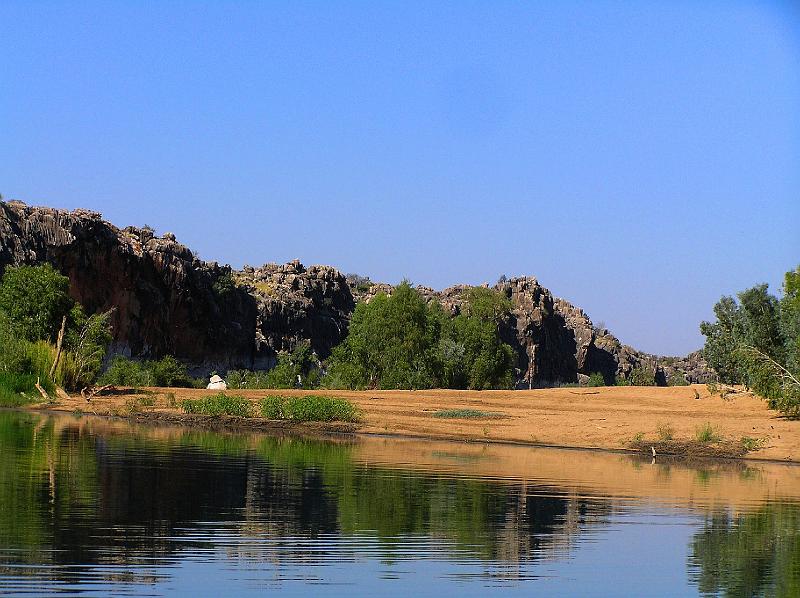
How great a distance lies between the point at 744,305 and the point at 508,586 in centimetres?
4873

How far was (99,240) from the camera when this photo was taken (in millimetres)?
108438

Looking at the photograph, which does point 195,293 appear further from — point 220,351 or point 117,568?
point 117,568

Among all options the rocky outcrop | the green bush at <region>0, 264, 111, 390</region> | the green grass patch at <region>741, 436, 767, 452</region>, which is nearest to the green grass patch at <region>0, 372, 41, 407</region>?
the green bush at <region>0, 264, 111, 390</region>

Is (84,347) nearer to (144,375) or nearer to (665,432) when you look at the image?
(144,375)

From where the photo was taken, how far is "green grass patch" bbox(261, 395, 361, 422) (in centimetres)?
4312

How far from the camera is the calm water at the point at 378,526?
43.7 ft

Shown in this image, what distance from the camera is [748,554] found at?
53.5 ft

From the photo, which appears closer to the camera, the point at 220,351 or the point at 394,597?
the point at 394,597

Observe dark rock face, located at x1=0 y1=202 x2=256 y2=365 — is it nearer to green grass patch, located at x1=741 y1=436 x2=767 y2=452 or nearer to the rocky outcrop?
the rocky outcrop

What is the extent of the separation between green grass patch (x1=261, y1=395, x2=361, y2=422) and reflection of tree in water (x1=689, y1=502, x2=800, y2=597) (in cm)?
2339

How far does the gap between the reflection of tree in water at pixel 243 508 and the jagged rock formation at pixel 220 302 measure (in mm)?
77272

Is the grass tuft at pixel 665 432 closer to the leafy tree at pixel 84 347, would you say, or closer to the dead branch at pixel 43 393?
the dead branch at pixel 43 393

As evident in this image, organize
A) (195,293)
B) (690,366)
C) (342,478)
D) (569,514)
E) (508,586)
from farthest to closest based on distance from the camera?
1. (690,366)
2. (195,293)
3. (342,478)
4. (569,514)
5. (508,586)

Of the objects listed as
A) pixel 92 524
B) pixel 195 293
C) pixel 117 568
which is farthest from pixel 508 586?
pixel 195 293
